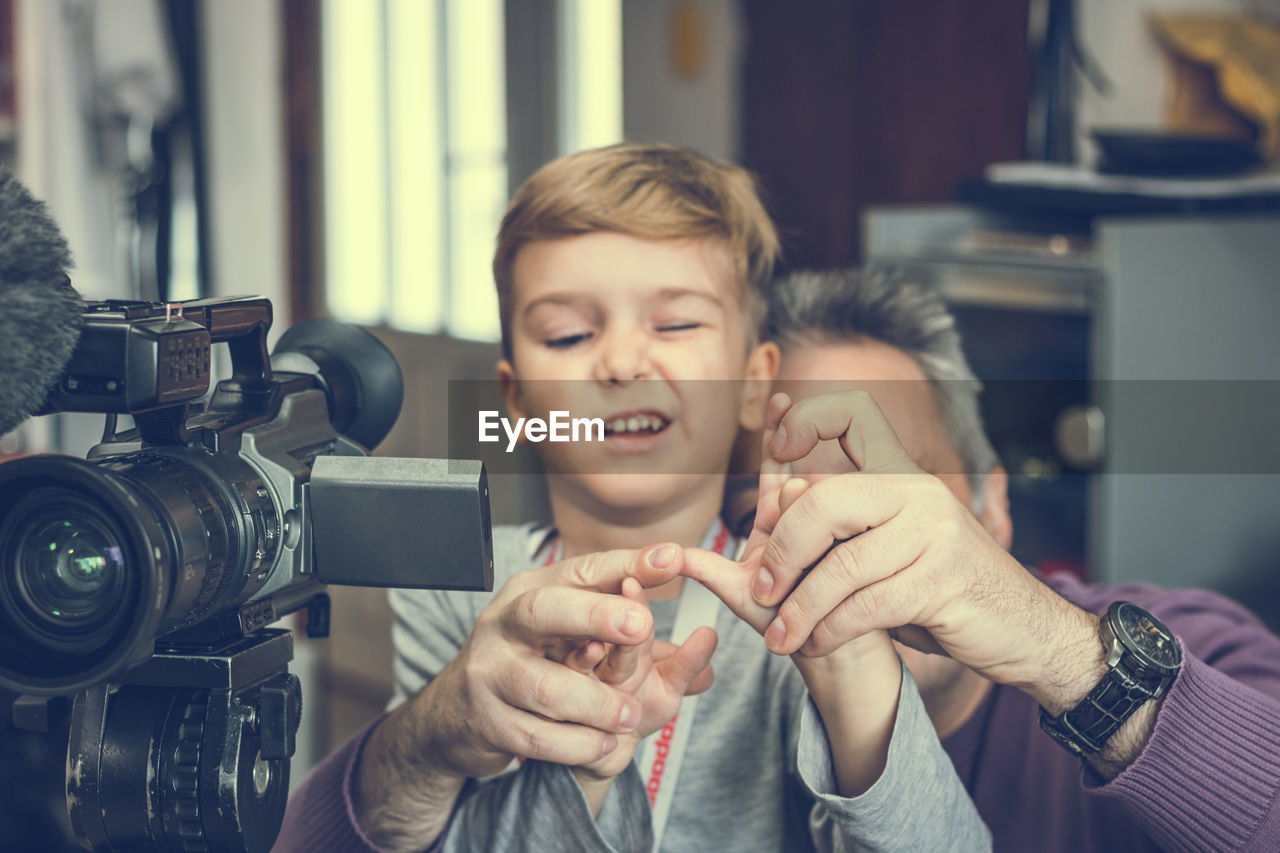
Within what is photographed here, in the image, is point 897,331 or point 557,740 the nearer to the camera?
point 557,740

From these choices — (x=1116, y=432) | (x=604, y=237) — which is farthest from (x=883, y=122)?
(x=604, y=237)

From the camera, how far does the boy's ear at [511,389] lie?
0.61 meters

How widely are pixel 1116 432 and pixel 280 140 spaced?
2.14 metres

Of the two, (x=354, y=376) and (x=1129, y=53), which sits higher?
(x=1129, y=53)

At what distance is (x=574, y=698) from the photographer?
53 centimetres

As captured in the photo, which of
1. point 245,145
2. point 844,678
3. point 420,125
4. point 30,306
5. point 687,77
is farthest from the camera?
point 245,145

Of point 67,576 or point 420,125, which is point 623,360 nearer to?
point 67,576

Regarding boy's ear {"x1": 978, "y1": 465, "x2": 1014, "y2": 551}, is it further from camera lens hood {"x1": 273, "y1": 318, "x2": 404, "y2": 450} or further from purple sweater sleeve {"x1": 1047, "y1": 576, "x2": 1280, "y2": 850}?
camera lens hood {"x1": 273, "y1": 318, "x2": 404, "y2": 450}

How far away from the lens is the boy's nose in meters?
0.57

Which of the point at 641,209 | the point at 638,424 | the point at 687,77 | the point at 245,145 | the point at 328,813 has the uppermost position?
the point at 687,77

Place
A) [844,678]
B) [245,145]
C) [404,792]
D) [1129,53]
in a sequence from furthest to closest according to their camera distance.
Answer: [245,145] < [1129,53] < [404,792] < [844,678]

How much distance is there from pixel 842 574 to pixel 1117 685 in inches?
6.0

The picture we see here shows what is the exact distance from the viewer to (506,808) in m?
0.60

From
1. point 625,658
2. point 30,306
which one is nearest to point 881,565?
point 625,658
